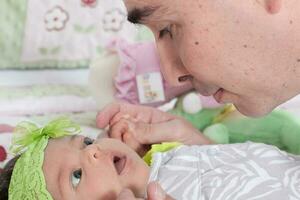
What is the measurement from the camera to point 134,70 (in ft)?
5.56

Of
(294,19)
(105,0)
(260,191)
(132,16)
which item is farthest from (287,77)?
(105,0)

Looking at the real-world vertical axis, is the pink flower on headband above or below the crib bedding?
below

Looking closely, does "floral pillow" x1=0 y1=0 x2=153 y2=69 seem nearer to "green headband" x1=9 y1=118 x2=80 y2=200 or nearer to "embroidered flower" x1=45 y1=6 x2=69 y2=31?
"embroidered flower" x1=45 y1=6 x2=69 y2=31

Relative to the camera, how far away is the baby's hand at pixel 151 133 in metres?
1.41

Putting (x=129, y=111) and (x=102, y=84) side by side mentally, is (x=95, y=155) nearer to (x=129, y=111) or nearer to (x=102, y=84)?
(x=129, y=111)

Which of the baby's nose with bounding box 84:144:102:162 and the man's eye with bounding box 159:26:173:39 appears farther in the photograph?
the baby's nose with bounding box 84:144:102:162

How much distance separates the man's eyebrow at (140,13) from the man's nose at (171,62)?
0.30 ft

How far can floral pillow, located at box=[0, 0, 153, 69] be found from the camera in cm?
190

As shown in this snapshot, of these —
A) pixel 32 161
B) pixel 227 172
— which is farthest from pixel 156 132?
pixel 32 161

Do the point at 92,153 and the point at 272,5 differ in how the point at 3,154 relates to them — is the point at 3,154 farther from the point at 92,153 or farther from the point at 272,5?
the point at 272,5

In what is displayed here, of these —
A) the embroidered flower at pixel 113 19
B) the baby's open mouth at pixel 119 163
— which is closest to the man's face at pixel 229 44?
the baby's open mouth at pixel 119 163

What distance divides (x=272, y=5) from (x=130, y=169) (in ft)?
1.60

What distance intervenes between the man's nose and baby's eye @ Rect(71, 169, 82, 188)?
0.94ft

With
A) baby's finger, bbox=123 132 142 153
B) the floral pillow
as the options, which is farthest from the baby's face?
the floral pillow
